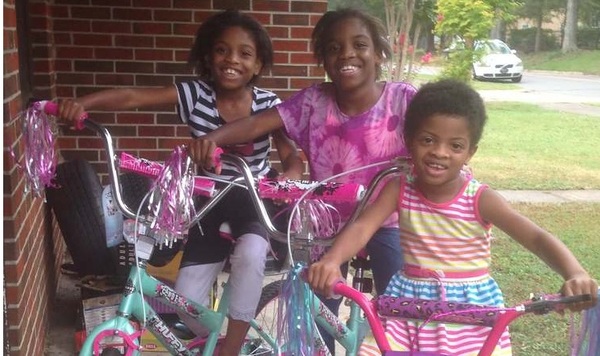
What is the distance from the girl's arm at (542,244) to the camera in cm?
181

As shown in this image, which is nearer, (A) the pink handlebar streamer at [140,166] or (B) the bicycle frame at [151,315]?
(B) the bicycle frame at [151,315]

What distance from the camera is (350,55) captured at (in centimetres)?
273

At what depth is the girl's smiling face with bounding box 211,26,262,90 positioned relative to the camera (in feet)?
9.49

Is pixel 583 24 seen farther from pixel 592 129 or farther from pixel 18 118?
pixel 18 118

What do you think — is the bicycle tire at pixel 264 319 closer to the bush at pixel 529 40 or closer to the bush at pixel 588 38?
the bush at pixel 588 38

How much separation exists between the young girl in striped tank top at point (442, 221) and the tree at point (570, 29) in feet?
111

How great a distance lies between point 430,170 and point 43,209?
7.59ft

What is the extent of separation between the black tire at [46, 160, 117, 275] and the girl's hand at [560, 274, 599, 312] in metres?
2.35

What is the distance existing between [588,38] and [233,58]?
3630 cm

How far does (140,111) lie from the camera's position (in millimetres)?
5023

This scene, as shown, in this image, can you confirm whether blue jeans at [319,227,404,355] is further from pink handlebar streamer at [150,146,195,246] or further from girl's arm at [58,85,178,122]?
girl's arm at [58,85,178,122]

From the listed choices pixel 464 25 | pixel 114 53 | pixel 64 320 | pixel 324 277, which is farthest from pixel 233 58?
pixel 464 25

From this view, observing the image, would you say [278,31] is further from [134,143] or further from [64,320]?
[64,320]

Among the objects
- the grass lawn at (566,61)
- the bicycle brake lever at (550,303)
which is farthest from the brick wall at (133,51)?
the grass lawn at (566,61)
